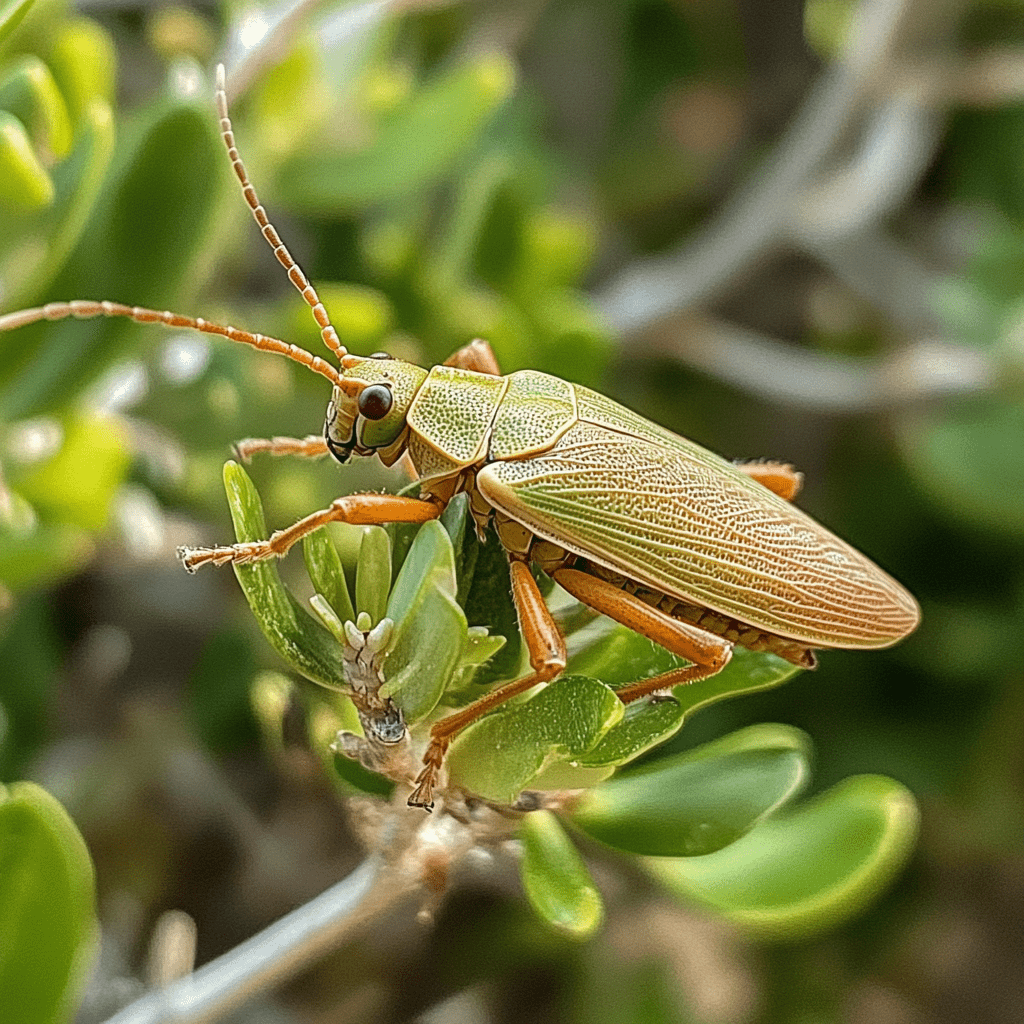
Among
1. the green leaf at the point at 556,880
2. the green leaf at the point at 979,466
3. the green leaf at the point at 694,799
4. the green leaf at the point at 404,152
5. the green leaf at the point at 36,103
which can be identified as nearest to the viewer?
the green leaf at the point at 556,880

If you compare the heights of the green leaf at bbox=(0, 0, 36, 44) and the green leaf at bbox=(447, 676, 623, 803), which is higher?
the green leaf at bbox=(0, 0, 36, 44)

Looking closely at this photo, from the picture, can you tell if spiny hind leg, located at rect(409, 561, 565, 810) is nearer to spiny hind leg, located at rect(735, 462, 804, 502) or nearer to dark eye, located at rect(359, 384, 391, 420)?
dark eye, located at rect(359, 384, 391, 420)

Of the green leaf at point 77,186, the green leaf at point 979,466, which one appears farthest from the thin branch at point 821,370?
the green leaf at point 77,186

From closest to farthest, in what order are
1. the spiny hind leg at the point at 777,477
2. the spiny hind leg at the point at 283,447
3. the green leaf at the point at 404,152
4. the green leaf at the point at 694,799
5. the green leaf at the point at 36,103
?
the green leaf at the point at 694,799 < the green leaf at the point at 36,103 < the spiny hind leg at the point at 283,447 < the spiny hind leg at the point at 777,477 < the green leaf at the point at 404,152

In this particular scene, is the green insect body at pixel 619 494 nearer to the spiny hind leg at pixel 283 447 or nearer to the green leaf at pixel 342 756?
the spiny hind leg at pixel 283 447

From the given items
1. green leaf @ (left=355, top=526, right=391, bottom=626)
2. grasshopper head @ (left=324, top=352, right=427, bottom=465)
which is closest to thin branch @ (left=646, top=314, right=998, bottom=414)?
grasshopper head @ (left=324, top=352, right=427, bottom=465)
